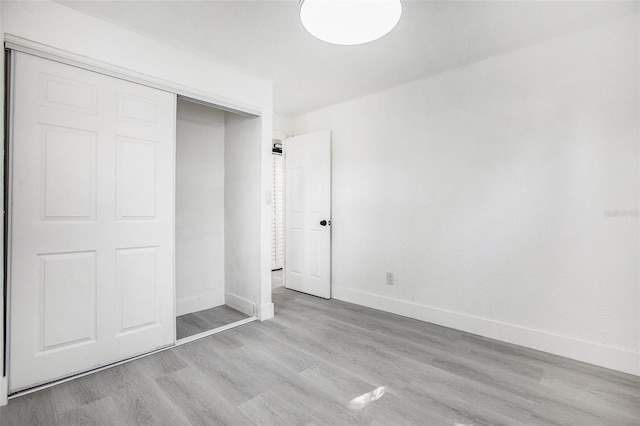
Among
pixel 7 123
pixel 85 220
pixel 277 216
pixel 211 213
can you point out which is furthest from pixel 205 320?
pixel 277 216

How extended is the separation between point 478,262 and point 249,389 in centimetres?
223

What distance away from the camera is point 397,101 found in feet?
11.2

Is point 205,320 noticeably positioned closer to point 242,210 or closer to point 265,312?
point 265,312

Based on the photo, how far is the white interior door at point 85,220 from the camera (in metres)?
1.93

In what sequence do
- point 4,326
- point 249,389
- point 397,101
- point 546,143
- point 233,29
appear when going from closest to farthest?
point 4,326 → point 249,389 → point 233,29 → point 546,143 → point 397,101

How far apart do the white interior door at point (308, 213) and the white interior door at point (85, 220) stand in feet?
6.32

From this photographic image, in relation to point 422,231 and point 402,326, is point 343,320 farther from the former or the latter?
point 422,231

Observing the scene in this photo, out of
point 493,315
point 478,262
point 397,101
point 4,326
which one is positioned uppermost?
point 397,101

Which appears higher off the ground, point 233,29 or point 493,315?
point 233,29

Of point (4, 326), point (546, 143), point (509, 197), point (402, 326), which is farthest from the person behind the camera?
point (402, 326)

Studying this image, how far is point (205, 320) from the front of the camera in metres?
3.20

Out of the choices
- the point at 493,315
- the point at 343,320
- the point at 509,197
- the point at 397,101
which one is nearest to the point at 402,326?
the point at 343,320

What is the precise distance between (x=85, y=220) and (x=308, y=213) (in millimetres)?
2510

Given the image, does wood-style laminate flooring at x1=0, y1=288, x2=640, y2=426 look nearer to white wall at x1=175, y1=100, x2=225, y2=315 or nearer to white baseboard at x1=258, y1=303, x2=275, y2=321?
white baseboard at x1=258, y1=303, x2=275, y2=321
